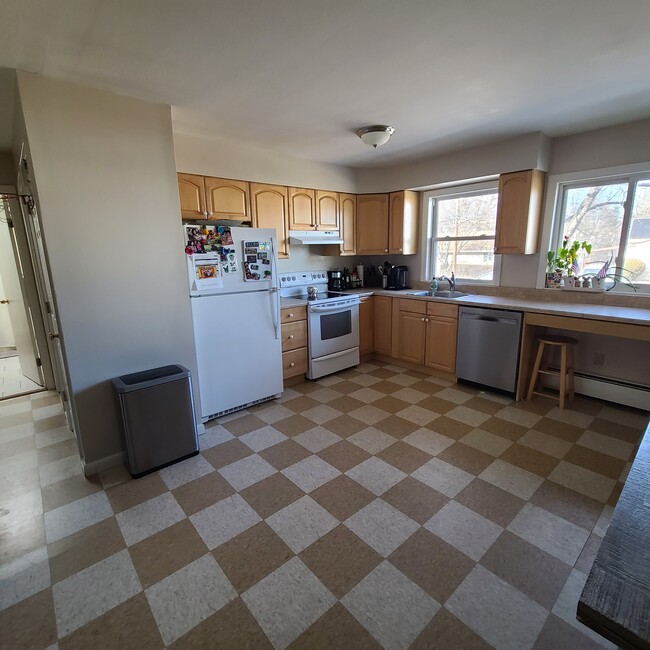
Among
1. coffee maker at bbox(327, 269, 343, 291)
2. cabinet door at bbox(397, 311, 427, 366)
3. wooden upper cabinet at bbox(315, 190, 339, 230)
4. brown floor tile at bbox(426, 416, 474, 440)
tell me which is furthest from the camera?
coffee maker at bbox(327, 269, 343, 291)

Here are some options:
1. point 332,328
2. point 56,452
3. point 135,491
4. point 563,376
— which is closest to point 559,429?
point 563,376

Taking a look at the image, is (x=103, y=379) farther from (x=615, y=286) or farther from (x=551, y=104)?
(x=615, y=286)

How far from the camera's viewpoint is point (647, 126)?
2908mm

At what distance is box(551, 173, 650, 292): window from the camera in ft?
10.1

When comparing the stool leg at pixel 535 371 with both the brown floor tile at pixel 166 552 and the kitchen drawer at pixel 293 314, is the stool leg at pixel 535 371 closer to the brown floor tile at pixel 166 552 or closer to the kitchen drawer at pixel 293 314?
the kitchen drawer at pixel 293 314

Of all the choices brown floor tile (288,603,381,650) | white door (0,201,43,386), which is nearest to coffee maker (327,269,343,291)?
white door (0,201,43,386)

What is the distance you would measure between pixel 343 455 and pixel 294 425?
1.97 feet

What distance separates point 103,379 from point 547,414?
355cm

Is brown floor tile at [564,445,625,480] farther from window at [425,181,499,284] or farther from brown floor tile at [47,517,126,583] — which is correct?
brown floor tile at [47,517,126,583]

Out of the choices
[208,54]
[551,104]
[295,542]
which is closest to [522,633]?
[295,542]

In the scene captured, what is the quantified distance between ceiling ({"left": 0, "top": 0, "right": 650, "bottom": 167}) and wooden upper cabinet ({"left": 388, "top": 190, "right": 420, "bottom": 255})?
1482mm

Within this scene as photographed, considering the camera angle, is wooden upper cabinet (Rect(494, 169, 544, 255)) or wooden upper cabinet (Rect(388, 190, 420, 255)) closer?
wooden upper cabinet (Rect(494, 169, 544, 255))

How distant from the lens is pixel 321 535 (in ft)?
5.92

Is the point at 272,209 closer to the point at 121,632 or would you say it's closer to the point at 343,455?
the point at 343,455
